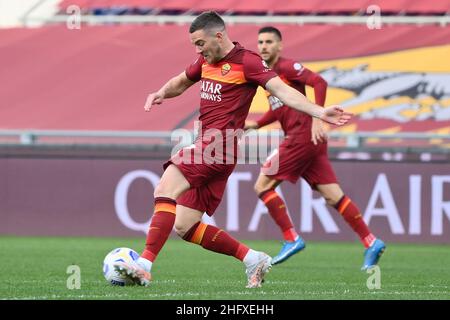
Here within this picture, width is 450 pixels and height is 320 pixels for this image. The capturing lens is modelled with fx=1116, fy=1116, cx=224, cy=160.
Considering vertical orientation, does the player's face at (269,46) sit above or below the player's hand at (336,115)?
above

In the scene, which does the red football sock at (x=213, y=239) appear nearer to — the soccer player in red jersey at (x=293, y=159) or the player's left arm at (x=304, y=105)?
the player's left arm at (x=304, y=105)

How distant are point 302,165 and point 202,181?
3307 mm

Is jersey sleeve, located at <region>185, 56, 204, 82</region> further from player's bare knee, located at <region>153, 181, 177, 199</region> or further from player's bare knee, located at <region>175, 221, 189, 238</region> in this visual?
player's bare knee, located at <region>175, 221, 189, 238</region>

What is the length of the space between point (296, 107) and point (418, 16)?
11.6 metres

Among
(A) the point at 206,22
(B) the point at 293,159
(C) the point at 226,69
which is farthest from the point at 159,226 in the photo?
(B) the point at 293,159

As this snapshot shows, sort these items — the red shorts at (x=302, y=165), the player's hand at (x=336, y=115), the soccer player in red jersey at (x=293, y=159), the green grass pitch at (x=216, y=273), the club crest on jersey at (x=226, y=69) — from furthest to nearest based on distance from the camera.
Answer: the red shorts at (x=302, y=165) → the soccer player in red jersey at (x=293, y=159) → the club crest on jersey at (x=226, y=69) → the green grass pitch at (x=216, y=273) → the player's hand at (x=336, y=115)

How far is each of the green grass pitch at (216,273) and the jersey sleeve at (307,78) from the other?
177cm

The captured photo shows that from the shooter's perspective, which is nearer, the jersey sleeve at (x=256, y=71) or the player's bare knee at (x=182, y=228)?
the jersey sleeve at (x=256, y=71)

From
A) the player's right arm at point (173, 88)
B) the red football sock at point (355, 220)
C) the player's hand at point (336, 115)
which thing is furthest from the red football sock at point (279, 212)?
the player's hand at point (336, 115)

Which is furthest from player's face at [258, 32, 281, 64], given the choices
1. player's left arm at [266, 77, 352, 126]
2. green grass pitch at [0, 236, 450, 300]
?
Result: player's left arm at [266, 77, 352, 126]

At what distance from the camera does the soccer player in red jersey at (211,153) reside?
340 inches

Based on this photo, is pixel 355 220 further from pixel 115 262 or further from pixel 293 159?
pixel 115 262

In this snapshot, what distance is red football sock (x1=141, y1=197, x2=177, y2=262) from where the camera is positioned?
28.0 feet

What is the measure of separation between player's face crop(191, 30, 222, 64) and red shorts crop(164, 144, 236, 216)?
722 mm
